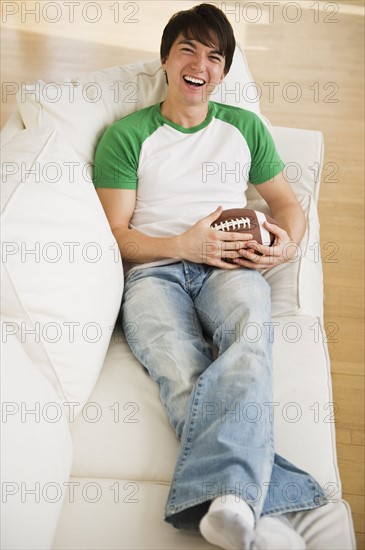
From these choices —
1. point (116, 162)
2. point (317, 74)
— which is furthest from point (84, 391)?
point (317, 74)

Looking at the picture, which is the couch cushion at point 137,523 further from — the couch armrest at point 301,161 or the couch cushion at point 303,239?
the couch armrest at point 301,161

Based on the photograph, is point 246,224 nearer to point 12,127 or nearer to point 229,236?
point 229,236

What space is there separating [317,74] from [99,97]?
8.19 feet

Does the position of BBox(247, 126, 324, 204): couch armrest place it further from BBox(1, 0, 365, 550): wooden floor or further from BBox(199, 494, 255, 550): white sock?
BBox(199, 494, 255, 550): white sock

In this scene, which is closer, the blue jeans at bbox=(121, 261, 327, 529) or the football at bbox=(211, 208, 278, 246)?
the blue jeans at bbox=(121, 261, 327, 529)

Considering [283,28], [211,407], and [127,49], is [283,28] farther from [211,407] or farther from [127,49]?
[211,407]

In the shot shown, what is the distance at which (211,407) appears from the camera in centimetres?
127

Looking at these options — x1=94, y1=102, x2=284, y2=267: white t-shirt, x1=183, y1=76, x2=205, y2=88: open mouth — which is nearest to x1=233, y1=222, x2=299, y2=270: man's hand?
x1=94, y1=102, x2=284, y2=267: white t-shirt

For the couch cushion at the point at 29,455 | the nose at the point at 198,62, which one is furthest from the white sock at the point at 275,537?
the nose at the point at 198,62

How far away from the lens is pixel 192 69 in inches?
71.2

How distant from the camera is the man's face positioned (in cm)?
179

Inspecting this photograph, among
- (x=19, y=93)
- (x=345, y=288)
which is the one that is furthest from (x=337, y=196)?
(x=19, y=93)

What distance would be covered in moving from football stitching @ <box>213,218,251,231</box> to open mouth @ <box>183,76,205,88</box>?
45 centimetres

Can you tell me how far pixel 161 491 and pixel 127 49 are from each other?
11.6ft
